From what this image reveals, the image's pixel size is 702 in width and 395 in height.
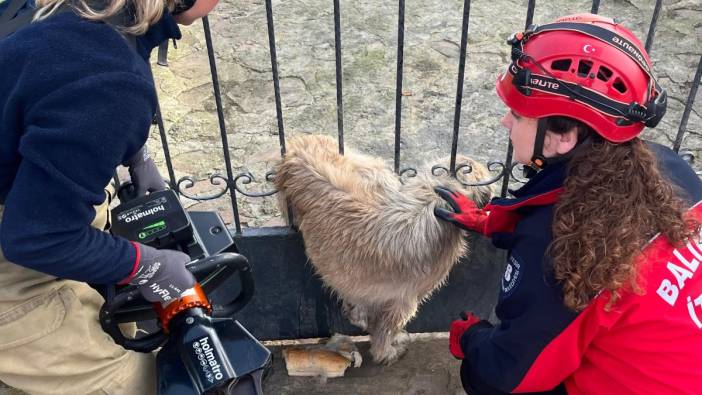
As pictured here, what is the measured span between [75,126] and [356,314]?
1738 mm

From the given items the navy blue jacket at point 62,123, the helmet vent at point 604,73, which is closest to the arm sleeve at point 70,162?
the navy blue jacket at point 62,123

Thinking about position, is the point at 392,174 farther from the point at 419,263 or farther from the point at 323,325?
the point at 323,325

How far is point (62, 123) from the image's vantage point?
1516 mm

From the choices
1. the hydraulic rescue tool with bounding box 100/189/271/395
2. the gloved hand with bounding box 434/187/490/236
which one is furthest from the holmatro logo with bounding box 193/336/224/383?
the gloved hand with bounding box 434/187/490/236

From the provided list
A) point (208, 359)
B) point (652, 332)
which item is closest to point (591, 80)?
point (652, 332)

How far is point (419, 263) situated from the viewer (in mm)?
2605

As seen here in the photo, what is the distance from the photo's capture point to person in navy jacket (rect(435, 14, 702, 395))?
1.87 meters

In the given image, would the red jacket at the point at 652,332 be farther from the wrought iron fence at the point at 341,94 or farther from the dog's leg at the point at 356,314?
the dog's leg at the point at 356,314

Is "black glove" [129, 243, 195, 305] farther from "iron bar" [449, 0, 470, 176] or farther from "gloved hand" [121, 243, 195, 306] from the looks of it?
"iron bar" [449, 0, 470, 176]

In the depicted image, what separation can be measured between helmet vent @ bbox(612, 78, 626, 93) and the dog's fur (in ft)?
2.83

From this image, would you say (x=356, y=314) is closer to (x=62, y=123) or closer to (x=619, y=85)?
(x=619, y=85)

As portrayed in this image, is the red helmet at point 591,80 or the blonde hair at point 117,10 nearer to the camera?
the blonde hair at point 117,10

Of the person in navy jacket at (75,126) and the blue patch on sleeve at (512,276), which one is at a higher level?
the person in navy jacket at (75,126)

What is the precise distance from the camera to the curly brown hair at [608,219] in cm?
186
